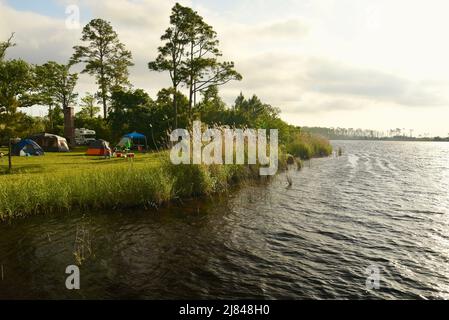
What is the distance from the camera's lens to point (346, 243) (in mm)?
10352

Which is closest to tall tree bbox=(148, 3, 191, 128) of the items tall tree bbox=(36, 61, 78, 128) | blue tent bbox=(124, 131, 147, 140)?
blue tent bbox=(124, 131, 147, 140)

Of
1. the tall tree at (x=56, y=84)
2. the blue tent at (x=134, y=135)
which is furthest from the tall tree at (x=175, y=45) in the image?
the tall tree at (x=56, y=84)

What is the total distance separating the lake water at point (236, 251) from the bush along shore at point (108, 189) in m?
0.71

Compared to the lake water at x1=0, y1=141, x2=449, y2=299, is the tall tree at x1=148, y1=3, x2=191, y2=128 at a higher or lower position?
higher

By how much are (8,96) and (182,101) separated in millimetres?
26392

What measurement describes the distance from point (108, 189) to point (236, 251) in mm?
7073

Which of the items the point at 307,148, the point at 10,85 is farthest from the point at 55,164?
the point at 307,148

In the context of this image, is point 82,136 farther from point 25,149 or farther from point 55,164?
point 55,164

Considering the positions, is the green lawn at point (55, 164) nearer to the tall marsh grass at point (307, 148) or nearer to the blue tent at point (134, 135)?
the blue tent at point (134, 135)

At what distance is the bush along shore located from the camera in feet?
→ 41.1

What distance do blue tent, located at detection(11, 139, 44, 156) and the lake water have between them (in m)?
21.3

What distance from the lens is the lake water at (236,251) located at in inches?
290

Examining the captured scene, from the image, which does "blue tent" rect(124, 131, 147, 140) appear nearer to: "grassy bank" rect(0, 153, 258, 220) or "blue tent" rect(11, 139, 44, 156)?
"blue tent" rect(11, 139, 44, 156)
